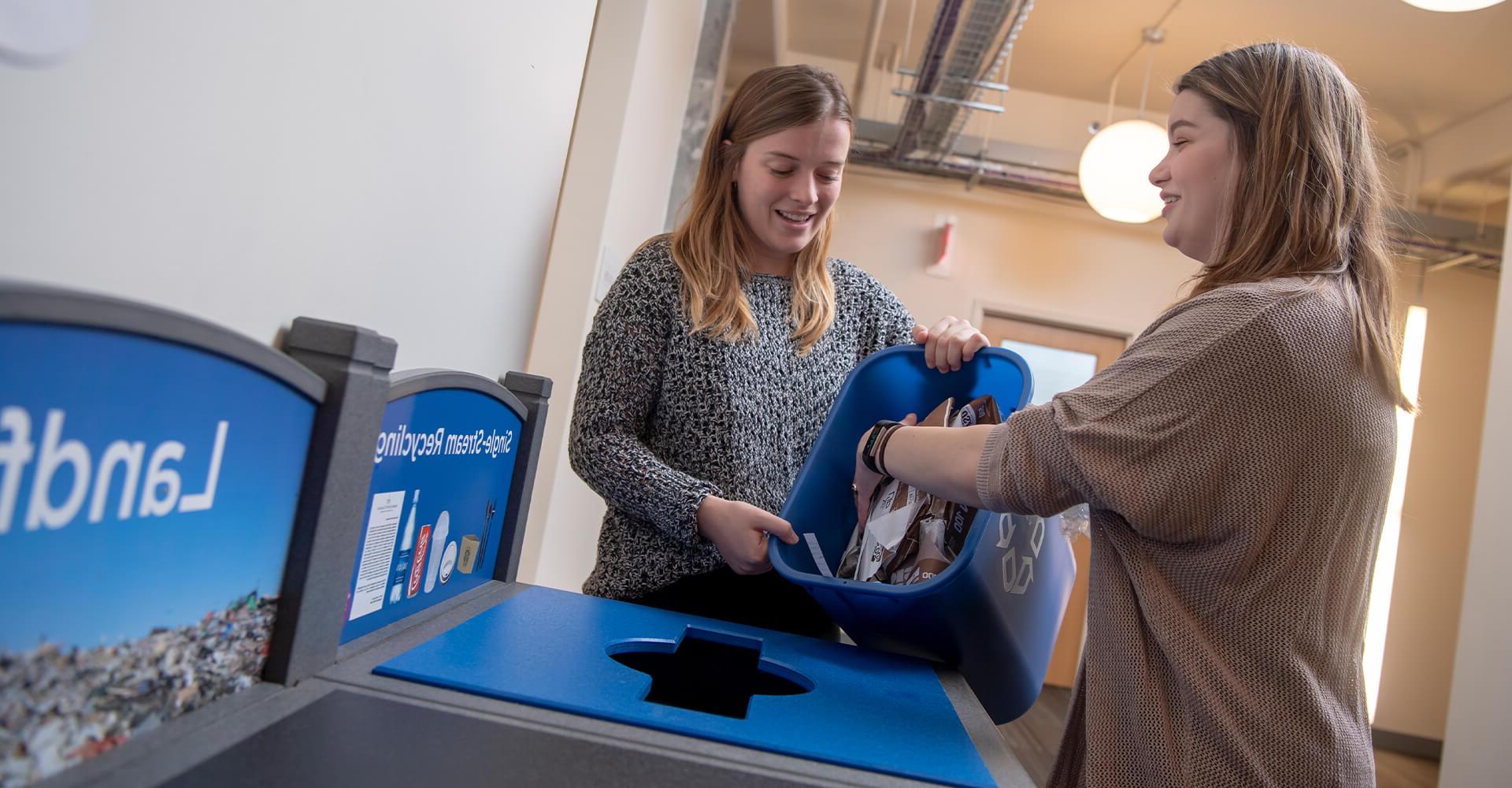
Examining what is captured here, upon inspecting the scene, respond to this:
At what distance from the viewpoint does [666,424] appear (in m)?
1.19

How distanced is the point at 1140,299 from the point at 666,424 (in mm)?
4550

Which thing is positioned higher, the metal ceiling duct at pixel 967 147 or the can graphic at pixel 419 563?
the metal ceiling duct at pixel 967 147

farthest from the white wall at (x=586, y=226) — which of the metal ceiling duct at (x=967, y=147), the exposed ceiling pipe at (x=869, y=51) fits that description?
the metal ceiling duct at (x=967, y=147)

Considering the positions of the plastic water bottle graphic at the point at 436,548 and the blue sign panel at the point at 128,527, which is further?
the plastic water bottle graphic at the point at 436,548

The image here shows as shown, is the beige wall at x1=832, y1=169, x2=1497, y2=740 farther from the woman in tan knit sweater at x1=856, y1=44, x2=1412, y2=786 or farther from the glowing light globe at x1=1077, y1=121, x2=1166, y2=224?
the woman in tan knit sweater at x1=856, y1=44, x2=1412, y2=786

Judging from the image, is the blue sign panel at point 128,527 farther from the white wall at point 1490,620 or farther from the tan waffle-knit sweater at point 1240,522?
the white wall at point 1490,620

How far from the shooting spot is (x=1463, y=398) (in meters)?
5.16

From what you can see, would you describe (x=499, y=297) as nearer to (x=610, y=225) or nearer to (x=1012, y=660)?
(x=1012, y=660)

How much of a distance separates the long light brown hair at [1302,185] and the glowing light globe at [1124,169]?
2.76m

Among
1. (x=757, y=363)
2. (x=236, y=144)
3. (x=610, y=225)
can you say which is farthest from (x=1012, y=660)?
(x=610, y=225)

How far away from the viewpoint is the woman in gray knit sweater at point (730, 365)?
112cm

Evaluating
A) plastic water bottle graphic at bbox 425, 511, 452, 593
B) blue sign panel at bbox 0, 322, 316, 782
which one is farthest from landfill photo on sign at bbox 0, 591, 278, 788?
plastic water bottle graphic at bbox 425, 511, 452, 593

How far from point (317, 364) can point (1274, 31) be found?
14.8 feet

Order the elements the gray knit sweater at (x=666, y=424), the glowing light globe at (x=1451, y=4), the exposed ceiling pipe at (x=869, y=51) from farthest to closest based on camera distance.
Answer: the exposed ceiling pipe at (x=869, y=51), the glowing light globe at (x=1451, y=4), the gray knit sweater at (x=666, y=424)
